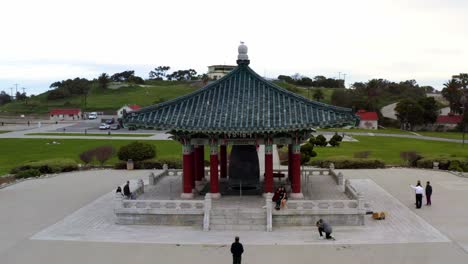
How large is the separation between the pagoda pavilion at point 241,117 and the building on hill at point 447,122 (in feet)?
294

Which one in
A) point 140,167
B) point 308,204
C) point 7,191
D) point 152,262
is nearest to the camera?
point 152,262

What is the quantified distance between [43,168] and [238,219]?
26.2 metres

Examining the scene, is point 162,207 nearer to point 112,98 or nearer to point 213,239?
point 213,239

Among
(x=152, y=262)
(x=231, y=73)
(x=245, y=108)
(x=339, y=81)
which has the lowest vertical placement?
(x=152, y=262)

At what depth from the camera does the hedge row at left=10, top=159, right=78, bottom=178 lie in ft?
136

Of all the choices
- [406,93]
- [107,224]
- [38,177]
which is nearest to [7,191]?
[38,177]

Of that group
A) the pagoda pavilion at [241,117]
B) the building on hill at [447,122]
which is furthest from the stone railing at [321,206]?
the building on hill at [447,122]

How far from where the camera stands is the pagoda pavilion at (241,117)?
80.8 ft

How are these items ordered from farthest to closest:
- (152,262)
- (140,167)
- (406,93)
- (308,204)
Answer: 1. (406,93)
2. (140,167)
3. (308,204)
4. (152,262)

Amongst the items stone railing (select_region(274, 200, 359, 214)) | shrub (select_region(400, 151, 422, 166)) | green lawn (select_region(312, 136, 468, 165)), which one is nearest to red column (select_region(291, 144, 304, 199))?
stone railing (select_region(274, 200, 359, 214))

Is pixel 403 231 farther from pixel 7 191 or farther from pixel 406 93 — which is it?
pixel 406 93

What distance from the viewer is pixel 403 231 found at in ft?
76.0

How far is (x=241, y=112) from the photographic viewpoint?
25422 mm

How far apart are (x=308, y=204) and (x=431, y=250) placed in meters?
6.42
